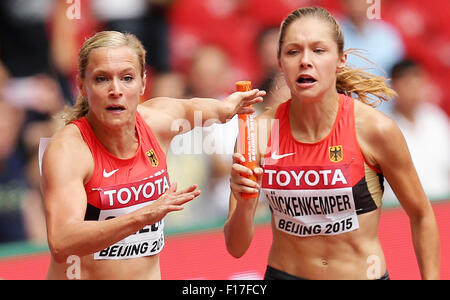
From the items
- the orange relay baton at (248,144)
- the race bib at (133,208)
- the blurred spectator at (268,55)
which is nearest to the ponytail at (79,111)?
the race bib at (133,208)

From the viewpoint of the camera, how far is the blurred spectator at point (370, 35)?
21.6 ft

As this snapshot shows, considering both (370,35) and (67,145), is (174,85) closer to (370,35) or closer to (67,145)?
(370,35)

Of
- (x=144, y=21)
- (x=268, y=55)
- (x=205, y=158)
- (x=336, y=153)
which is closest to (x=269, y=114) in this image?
(x=336, y=153)

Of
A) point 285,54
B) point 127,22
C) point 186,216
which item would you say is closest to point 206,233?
point 186,216

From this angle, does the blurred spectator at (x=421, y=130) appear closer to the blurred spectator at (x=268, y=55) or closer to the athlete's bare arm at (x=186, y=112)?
the blurred spectator at (x=268, y=55)

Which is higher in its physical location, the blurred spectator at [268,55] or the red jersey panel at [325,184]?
the blurred spectator at [268,55]

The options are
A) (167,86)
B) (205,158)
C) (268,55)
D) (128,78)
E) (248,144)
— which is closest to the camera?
(248,144)

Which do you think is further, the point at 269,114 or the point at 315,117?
the point at 269,114

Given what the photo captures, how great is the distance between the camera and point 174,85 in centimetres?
616

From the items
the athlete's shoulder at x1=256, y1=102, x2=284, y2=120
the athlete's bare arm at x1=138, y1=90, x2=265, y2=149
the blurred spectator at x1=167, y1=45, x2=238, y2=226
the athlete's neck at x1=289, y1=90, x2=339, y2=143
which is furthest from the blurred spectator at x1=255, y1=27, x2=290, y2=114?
the athlete's neck at x1=289, y1=90, x2=339, y2=143

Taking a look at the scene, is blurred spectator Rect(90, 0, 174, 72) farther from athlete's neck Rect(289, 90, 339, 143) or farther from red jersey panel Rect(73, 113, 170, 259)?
athlete's neck Rect(289, 90, 339, 143)

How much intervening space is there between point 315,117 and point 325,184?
1.03 ft

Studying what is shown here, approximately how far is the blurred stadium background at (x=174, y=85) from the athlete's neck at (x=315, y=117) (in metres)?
1.48
